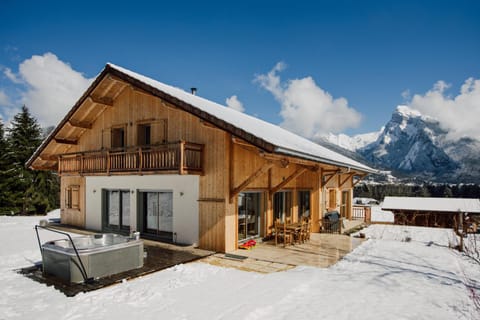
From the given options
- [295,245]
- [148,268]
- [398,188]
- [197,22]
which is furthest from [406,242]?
[398,188]

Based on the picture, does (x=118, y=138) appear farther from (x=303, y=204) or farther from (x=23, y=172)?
(x=23, y=172)

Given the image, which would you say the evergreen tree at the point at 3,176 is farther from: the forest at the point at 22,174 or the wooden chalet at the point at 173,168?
the wooden chalet at the point at 173,168

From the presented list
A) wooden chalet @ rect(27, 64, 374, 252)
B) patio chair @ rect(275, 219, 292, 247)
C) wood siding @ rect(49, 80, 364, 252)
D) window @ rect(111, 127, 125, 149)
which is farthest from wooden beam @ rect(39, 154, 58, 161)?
patio chair @ rect(275, 219, 292, 247)

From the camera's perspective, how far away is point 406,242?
459 inches

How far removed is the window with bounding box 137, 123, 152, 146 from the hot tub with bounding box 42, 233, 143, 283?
5.09 m

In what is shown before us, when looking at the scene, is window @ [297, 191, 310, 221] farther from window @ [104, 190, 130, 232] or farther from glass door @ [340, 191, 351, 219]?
window @ [104, 190, 130, 232]

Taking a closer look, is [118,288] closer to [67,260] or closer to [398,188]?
[67,260]

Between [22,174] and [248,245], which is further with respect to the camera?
[22,174]

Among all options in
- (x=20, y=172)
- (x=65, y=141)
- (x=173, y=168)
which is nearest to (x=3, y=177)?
(x=20, y=172)

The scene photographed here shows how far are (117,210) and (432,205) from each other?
22.3m

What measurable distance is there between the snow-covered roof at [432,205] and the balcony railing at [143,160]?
18767 mm

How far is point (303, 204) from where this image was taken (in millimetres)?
13852

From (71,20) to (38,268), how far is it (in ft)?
36.6

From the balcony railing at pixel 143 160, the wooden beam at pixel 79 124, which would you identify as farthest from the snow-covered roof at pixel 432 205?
the wooden beam at pixel 79 124
